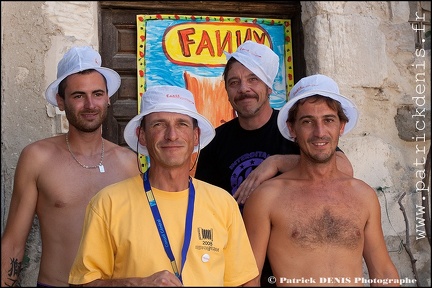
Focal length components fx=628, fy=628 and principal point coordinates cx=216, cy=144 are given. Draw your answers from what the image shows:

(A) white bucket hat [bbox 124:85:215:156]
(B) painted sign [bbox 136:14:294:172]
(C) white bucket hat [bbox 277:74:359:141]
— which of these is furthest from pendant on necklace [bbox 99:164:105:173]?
(B) painted sign [bbox 136:14:294:172]

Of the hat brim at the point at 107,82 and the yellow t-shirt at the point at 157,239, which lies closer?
the yellow t-shirt at the point at 157,239

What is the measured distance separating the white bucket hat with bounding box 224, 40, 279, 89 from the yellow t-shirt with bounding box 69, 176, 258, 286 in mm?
1093

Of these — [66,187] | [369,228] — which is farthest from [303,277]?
[66,187]

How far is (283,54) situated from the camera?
4.68 metres

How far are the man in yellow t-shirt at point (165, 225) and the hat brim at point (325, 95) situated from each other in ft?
2.01

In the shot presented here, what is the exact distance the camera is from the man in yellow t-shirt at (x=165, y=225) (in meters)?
2.41

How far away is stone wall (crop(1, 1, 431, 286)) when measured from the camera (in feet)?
13.4

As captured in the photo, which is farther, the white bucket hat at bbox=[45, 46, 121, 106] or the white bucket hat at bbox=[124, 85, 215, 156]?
the white bucket hat at bbox=[45, 46, 121, 106]

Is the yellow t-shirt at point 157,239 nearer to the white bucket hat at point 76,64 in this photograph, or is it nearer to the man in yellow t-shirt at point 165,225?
the man in yellow t-shirt at point 165,225

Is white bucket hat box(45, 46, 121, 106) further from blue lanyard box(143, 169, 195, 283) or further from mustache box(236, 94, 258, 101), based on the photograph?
blue lanyard box(143, 169, 195, 283)

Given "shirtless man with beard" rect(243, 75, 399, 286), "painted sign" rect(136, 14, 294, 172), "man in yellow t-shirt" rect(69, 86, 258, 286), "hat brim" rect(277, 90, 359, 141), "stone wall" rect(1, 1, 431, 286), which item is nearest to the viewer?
"man in yellow t-shirt" rect(69, 86, 258, 286)

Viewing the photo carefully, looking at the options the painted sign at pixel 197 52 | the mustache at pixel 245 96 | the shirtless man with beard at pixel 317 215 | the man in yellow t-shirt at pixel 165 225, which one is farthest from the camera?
the painted sign at pixel 197 52

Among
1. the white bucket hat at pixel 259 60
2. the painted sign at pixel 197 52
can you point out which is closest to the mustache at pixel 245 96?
the white bucket hat at pixel 259 60

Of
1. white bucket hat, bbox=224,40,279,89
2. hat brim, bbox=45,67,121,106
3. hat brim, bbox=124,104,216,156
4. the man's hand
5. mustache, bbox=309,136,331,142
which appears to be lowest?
the man's hand
